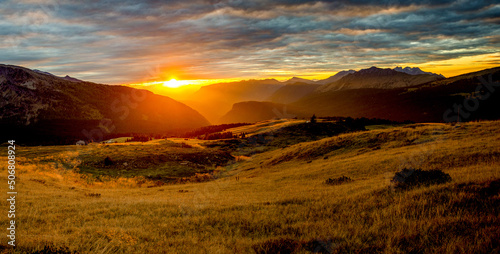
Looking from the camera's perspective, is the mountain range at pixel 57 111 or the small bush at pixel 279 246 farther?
the mountain range at pixel 57 111

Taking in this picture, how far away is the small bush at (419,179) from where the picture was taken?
10.4m

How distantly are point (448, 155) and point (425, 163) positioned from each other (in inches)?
87.1

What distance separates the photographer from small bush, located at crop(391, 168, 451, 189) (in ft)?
34.2

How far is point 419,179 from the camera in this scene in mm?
11047

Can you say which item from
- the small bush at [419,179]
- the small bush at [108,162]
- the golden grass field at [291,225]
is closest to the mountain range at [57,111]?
the small bush at [108,162]

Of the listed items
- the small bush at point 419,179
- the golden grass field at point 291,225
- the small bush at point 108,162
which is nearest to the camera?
the golden grass field at point 291,225

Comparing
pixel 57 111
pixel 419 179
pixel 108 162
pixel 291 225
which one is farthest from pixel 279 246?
pixel 57 111

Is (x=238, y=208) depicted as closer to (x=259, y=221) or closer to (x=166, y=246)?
(x=259, y=221)

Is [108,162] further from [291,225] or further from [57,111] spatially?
[57,111]

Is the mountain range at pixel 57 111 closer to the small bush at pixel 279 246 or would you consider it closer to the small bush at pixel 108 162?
the small bush at pixel 108 162

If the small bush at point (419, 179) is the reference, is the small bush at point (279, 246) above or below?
below

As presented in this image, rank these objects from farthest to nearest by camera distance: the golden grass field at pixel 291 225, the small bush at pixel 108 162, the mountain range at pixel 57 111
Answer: the mountain range at pixel 57 111, the small bush at pixel 108 162, the golden grass field at pixel 291 225

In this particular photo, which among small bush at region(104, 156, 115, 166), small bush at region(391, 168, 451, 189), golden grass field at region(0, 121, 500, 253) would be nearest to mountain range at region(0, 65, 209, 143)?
small bush at region(104, 156, 115, 166)

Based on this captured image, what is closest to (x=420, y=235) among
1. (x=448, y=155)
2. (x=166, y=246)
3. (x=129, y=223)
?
(x=166, y=246)
